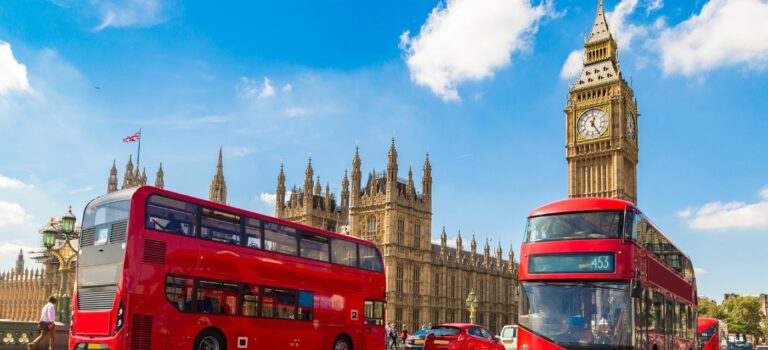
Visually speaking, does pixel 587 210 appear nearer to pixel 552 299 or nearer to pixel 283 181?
pixel 552 299

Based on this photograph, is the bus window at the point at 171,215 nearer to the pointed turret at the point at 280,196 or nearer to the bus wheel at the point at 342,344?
the bus wheel at the point at 342,344

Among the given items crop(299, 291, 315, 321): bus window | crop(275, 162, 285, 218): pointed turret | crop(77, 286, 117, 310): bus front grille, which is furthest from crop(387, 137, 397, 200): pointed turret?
crop(77, 286, 117, 310): bus front grille

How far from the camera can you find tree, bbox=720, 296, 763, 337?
10669 cm

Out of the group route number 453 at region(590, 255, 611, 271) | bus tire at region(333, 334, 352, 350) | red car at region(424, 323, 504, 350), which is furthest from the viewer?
red car at region(424, 323, 504, 350)

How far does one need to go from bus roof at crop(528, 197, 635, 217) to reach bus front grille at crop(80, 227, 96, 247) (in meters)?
10.4

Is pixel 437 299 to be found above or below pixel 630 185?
below

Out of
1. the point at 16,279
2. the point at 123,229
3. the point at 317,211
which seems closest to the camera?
the point at 123,229

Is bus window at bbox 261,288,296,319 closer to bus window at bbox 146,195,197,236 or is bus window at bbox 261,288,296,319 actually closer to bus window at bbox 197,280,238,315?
bus window at bbox 197,280,238,315

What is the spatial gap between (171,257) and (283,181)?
54815mm

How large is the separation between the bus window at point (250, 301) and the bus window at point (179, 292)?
1632 mm

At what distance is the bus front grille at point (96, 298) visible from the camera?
14266mm

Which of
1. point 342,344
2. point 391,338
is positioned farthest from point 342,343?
point 391,338

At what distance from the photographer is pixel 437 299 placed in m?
61.6

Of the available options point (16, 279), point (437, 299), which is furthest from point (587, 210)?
point (16, 279)
